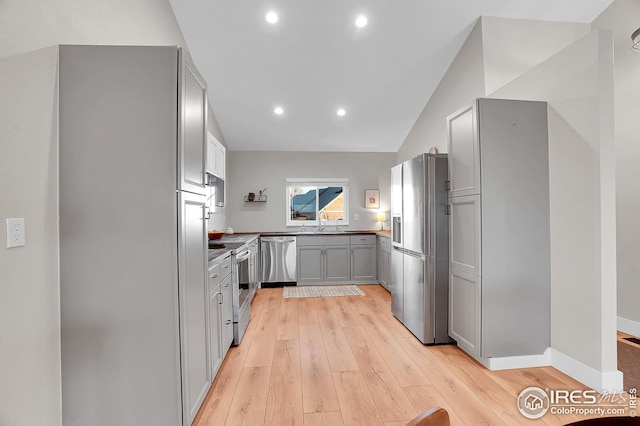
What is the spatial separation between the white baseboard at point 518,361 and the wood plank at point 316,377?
1.29m

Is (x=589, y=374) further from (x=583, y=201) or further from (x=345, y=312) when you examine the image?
(x=345, y=312)

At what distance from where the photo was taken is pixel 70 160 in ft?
4.87

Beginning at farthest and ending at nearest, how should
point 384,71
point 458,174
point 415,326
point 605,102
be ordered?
point 384,71, point 415,326, point 458,174, point 605,102

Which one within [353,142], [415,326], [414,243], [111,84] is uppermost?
[353,142]

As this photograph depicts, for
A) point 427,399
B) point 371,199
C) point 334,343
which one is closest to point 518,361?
point 427,399

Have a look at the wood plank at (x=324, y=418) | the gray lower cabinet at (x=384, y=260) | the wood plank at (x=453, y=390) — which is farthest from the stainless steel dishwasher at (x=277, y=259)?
the wood plank at (x=324, y=418)

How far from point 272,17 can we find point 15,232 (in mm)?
3006

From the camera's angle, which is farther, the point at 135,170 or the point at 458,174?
the point at 458,174

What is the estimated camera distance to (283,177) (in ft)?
19.2

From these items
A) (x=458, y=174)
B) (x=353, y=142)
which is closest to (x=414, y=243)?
(x=458, y=174)

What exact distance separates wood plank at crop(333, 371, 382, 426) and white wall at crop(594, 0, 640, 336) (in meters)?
2.98

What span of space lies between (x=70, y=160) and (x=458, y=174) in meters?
2.79

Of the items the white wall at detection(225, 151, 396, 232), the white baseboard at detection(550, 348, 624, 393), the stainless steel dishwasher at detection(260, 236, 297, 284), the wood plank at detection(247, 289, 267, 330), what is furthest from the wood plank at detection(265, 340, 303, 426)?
the white wall at detection(225, 151, 396, 232)

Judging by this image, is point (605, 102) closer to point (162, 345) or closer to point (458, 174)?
point (458, 174)
